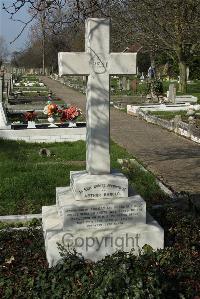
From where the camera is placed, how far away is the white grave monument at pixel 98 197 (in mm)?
4992

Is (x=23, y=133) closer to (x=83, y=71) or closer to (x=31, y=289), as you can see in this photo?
(x=83, y=71)

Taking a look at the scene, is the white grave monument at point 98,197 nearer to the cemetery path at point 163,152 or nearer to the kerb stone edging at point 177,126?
the cemetery path at point 163,152

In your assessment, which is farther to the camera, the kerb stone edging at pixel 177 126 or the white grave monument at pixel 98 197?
the kerb stone edging at pixel 177 126

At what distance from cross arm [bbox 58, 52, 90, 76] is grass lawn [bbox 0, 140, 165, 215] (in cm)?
242

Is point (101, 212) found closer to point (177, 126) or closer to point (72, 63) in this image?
point (72, 63)

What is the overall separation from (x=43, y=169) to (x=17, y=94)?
22.6 metres

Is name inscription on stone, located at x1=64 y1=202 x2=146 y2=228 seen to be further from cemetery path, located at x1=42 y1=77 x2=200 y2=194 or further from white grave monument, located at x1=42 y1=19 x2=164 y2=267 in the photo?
cemetery path, located at x1=42 y1=77 x2=200 y2=194

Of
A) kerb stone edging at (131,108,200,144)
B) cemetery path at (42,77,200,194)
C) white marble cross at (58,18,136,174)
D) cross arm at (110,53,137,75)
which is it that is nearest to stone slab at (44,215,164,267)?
white marble cross at (58,18,136,174)

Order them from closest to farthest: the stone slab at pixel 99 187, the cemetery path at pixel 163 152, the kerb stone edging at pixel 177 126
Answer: the stone slab at pixel 99 187 → the cemetery path at pixel 163 152 → the kerb stone edging at pixel 177 126

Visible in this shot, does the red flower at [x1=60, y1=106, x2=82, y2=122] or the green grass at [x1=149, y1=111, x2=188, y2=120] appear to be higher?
the red flower at [x1=60, y1=106, x2=82, y2=122]

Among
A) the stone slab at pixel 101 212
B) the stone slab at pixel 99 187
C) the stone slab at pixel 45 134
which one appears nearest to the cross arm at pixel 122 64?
the stone slab at pixel 99 187

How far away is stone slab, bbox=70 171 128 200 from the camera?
5117mm

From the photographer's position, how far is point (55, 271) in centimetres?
441

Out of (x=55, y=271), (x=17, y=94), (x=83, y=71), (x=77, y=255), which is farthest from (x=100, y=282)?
(x=17, y=94)
